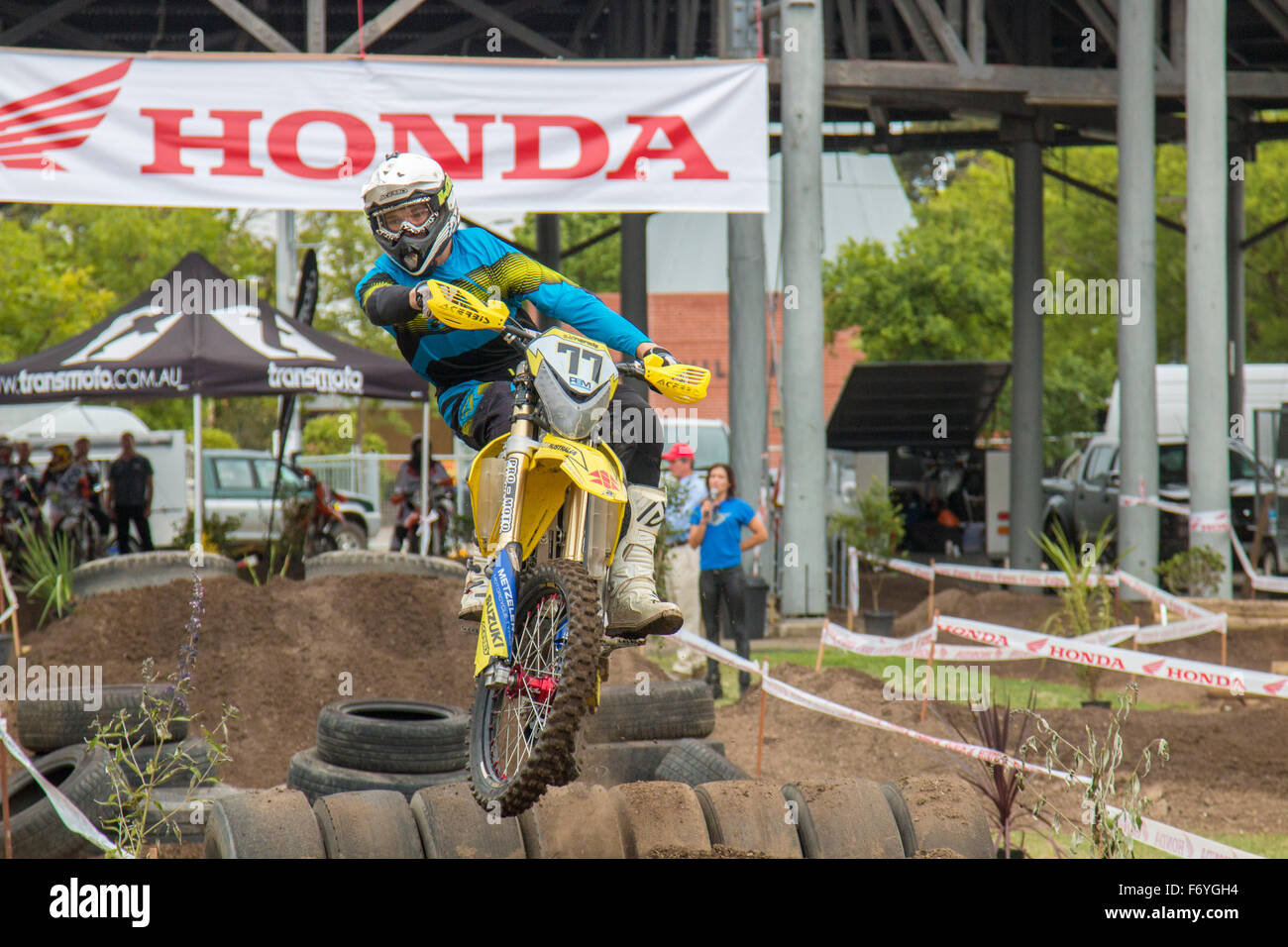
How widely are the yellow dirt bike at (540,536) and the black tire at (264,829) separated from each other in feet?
1.92

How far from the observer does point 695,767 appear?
7152 mm

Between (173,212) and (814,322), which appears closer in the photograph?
(814,322)

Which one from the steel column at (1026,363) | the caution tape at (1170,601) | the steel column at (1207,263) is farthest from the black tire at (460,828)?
the steel column at (1026,363)

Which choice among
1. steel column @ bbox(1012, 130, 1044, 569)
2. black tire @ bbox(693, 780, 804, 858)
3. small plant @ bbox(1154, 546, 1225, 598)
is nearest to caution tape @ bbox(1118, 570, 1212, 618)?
small plant @ bbox(1154, 546, 1225, 598)

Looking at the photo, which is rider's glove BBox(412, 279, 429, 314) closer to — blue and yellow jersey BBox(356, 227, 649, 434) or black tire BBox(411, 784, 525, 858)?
blue and yellow jersey BBox(356, 227, 649, 434)

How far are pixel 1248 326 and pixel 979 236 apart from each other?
7196mm

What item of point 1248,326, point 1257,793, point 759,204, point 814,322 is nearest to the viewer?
point 1257,793

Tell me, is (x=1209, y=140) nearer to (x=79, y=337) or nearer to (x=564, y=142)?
(x=564, y=142)

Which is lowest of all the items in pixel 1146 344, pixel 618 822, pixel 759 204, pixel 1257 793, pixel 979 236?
pixel 1257 793

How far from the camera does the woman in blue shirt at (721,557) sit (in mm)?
12125

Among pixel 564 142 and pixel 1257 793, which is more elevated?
pixel 564 142

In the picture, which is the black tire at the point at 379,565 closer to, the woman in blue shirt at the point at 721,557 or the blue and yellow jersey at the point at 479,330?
the woman in blue shirt at the point at 721,557

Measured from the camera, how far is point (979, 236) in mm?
38312
